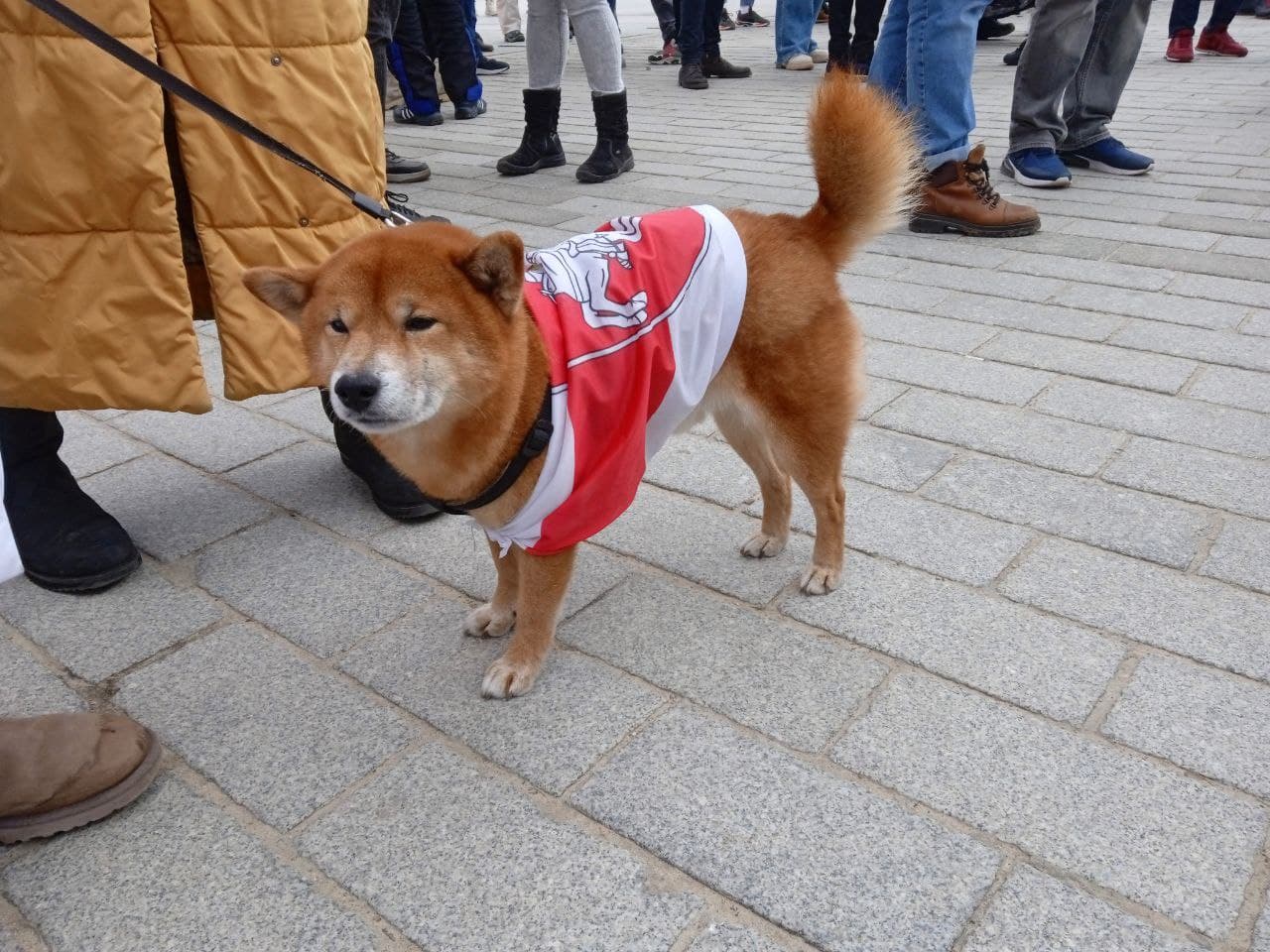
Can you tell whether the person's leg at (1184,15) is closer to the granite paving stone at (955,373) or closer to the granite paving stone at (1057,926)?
the granite paving stone at (955,373)

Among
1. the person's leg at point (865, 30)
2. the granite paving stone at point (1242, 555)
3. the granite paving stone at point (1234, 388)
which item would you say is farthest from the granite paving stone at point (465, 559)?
the person's leg at point (865, 30)

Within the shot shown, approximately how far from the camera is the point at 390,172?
620cm

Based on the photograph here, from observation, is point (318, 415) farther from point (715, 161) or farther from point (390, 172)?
point (715, 161)

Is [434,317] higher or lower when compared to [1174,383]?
higher

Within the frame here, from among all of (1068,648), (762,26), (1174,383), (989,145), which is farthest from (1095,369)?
(762,26)

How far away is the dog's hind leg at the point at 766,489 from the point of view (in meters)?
2.61

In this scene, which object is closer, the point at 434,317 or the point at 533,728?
the point at 434,317

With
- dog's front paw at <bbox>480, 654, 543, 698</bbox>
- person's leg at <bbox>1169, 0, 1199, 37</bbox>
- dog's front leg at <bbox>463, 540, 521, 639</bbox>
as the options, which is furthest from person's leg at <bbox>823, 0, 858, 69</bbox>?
dog's front paw at <bbox>480, 654, 543, 698</bbox>

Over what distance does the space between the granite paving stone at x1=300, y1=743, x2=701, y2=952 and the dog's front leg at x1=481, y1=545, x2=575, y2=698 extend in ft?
Answer: 0.82

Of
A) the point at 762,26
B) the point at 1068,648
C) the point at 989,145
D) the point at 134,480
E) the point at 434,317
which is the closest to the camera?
the point at 434,317

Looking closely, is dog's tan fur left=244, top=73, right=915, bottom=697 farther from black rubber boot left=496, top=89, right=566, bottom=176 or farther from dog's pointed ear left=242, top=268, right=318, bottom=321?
black rubber boot left=496, top=89, right=566, bottom=176

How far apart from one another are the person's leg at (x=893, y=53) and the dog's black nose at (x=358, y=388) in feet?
14.5

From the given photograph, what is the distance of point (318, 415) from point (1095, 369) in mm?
2679

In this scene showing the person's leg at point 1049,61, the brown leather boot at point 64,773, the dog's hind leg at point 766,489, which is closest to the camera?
the brown leather boot at point 64,773
